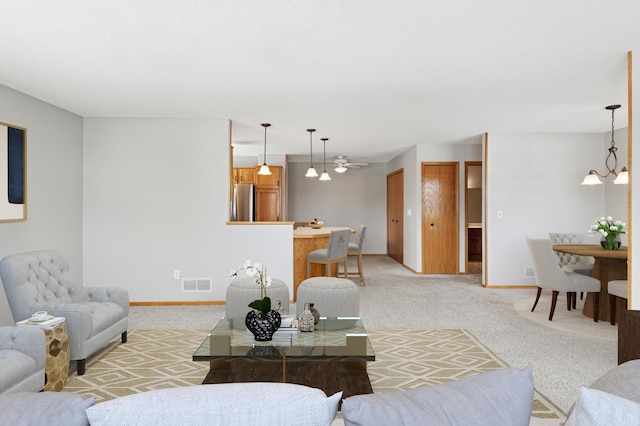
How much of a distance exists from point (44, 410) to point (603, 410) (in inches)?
43.0

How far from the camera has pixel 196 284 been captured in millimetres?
5895

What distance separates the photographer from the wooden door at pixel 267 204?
9.76 m

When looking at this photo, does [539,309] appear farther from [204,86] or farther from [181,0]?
[181,0]

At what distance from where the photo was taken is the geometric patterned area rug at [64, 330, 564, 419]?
120 inches

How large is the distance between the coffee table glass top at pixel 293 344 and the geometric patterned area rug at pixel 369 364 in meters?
0.35

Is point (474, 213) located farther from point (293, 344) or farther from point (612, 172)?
point (293, 344)

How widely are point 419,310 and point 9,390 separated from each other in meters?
4.15

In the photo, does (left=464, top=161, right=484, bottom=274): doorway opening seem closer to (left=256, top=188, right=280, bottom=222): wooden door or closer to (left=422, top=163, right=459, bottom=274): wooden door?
(left=422, top=163, right=459, bottom=274): wooden door

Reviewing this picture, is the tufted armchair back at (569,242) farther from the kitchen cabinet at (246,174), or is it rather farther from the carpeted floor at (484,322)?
the kitchen cabinet at (246,174)

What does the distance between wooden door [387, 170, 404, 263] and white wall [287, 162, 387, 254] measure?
1.07ft

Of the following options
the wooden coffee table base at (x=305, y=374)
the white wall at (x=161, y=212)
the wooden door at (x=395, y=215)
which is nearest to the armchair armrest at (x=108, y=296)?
the wooden coffee table base at (x=305, y=374)

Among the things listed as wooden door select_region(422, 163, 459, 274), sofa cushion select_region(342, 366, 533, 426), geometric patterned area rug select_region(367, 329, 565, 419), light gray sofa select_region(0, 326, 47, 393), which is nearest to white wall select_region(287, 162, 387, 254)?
wooden door select_region(422, 163, 459, 274)

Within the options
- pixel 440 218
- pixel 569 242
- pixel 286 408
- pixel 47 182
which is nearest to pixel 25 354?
pixel 286 408

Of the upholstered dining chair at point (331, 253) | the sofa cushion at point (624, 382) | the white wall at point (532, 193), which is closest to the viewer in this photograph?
the sofa cushion at point (624, 382)
